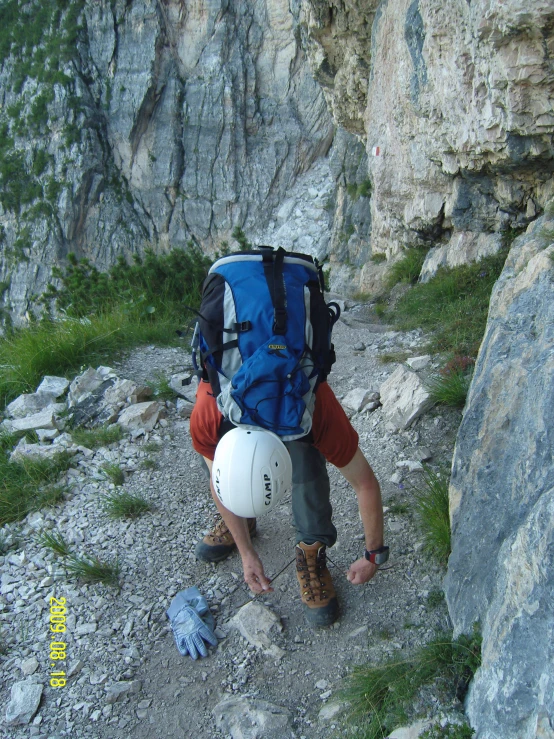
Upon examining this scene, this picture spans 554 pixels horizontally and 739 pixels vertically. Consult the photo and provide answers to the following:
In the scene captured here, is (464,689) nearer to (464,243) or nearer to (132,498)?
(132,498)

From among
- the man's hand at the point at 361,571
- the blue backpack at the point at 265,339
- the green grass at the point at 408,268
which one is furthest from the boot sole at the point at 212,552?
the green grass at the point at 408,268

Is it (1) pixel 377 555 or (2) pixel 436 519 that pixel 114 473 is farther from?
(2) pixel 436 519

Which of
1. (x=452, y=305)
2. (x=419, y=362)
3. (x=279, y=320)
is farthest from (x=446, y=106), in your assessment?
(x=279, y=320)

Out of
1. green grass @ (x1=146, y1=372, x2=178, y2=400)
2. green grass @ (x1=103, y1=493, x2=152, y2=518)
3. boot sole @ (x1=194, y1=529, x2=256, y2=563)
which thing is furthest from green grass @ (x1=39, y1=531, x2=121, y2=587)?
green grass @ (x1=146, y1=372, x2=178, y2=400)

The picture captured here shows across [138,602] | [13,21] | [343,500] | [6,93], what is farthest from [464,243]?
[13,21]

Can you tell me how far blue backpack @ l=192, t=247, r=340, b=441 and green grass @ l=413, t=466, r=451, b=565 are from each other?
3.77 ft

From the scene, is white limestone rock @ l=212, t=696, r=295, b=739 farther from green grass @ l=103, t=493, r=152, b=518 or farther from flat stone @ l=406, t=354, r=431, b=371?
flat stone @ l=406, t=354, r=431, b=371

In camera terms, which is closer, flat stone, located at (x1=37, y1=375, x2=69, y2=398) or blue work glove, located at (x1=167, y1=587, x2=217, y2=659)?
blue work glove, located at (x1=167, y1=587, x2=217, y2=659)

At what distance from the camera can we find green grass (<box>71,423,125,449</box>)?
4629 millimetres

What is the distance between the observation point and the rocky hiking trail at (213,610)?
8.44 ft

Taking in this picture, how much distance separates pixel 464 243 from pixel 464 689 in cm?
780

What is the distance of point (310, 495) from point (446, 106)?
6028 mm
